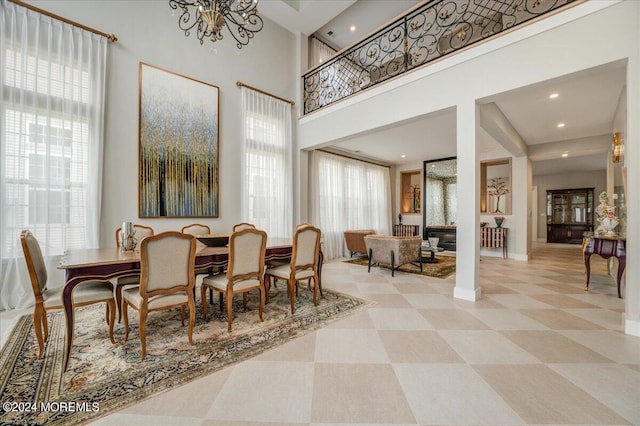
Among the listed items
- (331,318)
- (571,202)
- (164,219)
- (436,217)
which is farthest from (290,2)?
(571,202)

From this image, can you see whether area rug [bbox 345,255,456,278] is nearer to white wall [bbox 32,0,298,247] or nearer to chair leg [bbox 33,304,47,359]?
white wall [bbox 32,0,298,247]

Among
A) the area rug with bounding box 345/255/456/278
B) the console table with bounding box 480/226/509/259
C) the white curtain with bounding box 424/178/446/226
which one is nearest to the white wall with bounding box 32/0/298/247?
the area rug with bounding box 345/255/456/278

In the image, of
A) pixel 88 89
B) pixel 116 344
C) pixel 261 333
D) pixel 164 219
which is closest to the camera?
pixel 116 344

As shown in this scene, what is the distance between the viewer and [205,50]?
464cm

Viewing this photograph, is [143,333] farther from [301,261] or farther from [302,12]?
[302,12]

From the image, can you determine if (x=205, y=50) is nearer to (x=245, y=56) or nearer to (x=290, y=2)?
(x=245, y=56)

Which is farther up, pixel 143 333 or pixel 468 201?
pixel 468 201

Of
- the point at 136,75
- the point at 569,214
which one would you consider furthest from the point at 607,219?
the point at 569,214

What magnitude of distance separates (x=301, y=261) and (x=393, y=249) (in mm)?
2284

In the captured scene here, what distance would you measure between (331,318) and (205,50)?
4931 millimetres

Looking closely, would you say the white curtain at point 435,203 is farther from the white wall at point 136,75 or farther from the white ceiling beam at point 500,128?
the white wall at point 136,75

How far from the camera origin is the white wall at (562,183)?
10.3 metres

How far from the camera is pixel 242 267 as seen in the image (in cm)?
264

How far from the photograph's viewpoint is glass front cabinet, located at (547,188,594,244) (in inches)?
410
